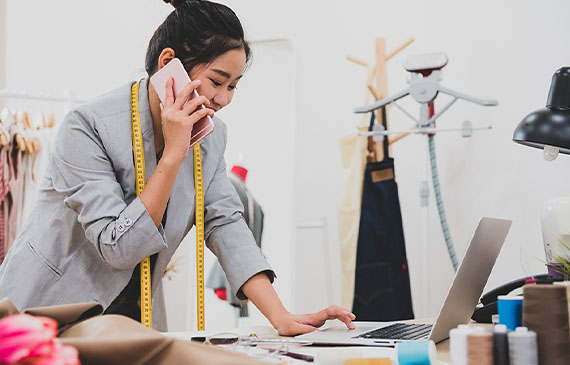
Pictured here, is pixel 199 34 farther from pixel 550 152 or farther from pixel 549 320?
pixel 549 320

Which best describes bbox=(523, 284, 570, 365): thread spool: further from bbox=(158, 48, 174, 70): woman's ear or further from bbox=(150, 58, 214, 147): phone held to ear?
bbox=(158, 48, 174, 70): woman's ear

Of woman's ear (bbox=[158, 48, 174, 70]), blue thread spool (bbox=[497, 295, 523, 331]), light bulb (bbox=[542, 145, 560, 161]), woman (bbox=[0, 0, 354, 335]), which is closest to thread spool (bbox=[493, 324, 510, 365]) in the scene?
blue thread spool (bbox=[497, 295, 523, 331])

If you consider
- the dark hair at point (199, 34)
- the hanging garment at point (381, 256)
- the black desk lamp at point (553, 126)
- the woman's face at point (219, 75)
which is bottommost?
the hanging garment at point (381, 256)

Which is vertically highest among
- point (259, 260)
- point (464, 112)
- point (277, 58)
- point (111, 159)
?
point (277, 58)

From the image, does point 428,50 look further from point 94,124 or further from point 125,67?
point 94,124

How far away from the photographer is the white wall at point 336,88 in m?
2.81

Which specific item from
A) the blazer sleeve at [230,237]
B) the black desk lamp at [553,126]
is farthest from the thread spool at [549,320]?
the blazer sleeve at [230,237]

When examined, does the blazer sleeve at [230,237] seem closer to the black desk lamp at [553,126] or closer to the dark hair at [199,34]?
the dark hair at [199,34]

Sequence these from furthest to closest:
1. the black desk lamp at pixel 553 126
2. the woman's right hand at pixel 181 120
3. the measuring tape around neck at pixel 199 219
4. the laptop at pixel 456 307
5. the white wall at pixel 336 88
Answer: the white wall at pixel 336 88 < the measuring tape around neck at pixel 199 219 < the woman's right hand at pixel 181 120 < the black desk lamp at pixel 553 126 < the laptop at pixel 456 307

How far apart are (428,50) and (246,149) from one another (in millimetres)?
1044

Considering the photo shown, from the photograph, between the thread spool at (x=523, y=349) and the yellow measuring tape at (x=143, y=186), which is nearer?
the thread spool at (x=523, y=349)

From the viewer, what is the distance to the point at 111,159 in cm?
145

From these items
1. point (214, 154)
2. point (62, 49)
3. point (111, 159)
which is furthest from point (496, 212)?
point (62, 49)

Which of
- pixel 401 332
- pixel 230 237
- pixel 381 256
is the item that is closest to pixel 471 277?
pixel 401 332
